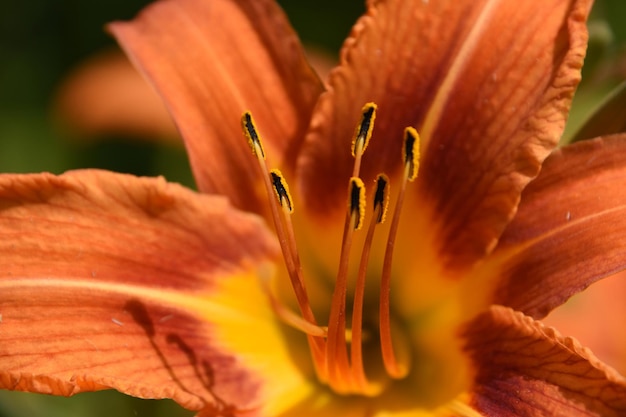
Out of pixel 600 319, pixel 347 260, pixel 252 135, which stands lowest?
pixel 600 319

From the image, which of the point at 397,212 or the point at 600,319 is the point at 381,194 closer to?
the point at 397,212

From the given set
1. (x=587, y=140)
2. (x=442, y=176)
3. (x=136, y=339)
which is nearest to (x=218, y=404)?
(x=136, y=339)

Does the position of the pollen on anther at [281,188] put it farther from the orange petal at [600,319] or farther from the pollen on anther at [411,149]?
the orange petal at [600,319]

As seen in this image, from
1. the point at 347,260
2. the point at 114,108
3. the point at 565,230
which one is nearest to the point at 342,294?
the point at 347,260

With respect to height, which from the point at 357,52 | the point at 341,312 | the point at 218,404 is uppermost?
the point at 357,52

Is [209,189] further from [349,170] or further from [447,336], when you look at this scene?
[447,336]

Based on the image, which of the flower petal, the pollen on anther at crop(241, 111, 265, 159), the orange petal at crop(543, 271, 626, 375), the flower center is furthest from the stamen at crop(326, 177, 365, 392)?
the orange petal at crop(543, 271, 626, 375)

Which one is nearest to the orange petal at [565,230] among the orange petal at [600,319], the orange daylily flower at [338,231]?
the orange daylily flower at [338,231]
